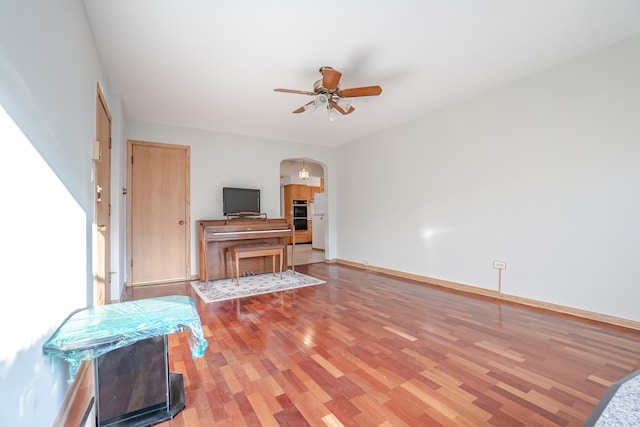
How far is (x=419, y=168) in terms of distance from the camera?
4449 mm

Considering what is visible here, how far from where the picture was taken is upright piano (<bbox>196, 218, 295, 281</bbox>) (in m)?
4.25

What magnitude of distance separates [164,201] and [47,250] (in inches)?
138

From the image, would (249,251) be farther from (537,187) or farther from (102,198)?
→ (537,187)

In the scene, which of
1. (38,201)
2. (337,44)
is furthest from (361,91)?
(38,201)

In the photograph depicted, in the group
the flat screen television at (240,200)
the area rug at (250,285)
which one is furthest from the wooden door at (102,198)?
the flat screen television at (240,200)

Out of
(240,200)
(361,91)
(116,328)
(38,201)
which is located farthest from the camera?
(240,200)

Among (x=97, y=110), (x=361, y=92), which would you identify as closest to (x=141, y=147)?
(x=97, y=110)

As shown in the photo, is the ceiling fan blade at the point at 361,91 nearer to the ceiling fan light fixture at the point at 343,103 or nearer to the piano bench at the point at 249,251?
→ the ceiling fan light fixture at the point at 343,103

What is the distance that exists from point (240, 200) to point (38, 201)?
3800mm

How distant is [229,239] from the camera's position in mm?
4277

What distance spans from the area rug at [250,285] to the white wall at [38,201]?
195 cm

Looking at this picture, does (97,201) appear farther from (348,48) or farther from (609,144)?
(609,144)

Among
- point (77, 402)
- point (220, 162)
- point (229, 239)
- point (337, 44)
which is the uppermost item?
point (337, 44)

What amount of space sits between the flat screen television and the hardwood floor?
6.80 feet
